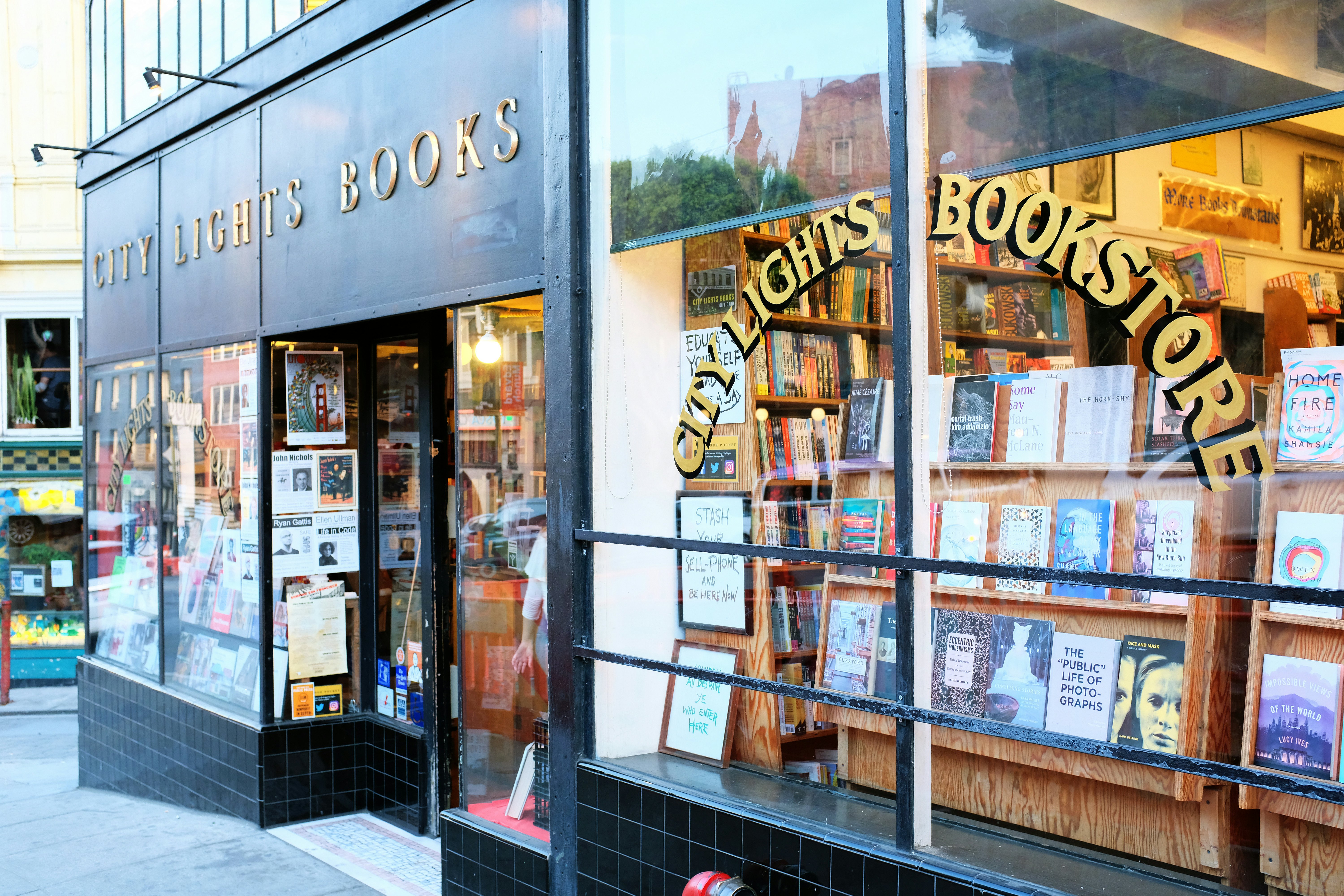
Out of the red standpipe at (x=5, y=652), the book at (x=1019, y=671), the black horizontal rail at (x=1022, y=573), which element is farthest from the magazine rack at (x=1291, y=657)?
the red standpipe at (x=5, y=652)

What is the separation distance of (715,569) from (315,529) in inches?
131

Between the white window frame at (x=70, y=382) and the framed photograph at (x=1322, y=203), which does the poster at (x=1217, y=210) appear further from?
the white window frame at (x=70, y=382)

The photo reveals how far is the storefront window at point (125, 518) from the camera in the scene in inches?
316

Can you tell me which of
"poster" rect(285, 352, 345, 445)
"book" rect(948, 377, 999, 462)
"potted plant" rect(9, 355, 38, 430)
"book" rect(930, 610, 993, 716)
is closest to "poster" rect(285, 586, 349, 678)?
"poster" rect(285, 352, 345, 445)

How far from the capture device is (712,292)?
4.46 m

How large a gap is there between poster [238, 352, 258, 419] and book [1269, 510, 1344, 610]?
552 cm

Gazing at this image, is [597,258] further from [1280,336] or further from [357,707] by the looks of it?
[357,707]

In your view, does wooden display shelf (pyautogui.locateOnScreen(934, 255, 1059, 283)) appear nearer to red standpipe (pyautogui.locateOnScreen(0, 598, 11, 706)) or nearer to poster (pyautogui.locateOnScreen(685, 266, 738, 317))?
poster (pyautogui.locateOnScreen(685, 266, 738, 317))

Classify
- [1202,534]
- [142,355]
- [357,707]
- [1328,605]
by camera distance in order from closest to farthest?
[1328,605] → [1202,534] → [357,707] → [142,355]

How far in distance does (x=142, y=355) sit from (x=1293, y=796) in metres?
7.64

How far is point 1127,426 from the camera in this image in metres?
3.38

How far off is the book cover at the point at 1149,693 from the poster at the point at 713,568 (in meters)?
1.45

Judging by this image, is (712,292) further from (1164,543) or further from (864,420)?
(1164,543)

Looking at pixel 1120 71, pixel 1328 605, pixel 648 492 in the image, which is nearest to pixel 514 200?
pixel 648 492
